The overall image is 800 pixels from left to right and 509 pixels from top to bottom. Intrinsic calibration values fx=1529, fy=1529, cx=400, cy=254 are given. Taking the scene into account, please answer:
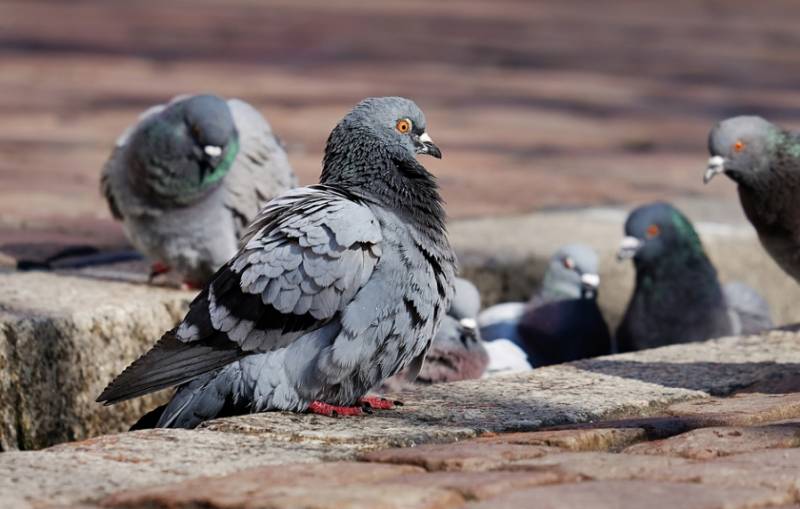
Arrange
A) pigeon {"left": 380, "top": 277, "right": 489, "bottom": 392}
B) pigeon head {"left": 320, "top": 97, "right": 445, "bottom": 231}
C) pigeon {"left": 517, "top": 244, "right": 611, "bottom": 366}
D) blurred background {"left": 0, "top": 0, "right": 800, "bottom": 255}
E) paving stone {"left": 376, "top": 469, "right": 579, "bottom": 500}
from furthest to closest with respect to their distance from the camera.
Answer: blurred background {"left": 0, "top": 0, "right": 800, "bottom": 255}, pigeon {"left": 517, "top": 244, "right": 611, "bottom": 366}, pigeon {"left": 380, "top": 277, "right": 489, "bottom": 392}, pigeon head {"left": 320, "top": 97, "right": 445, "bottom": 231}, paving stone {"left": 376, "top": 469, "right": 579, "bottom": 500}

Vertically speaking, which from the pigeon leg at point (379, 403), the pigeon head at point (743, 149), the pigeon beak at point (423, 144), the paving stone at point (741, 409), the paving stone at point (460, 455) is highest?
the pigeon beak at point (423, 144)

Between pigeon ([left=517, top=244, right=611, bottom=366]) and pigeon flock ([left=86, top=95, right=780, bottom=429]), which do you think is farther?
pigeon ([left=517, top=244, right=611, bottom=366])

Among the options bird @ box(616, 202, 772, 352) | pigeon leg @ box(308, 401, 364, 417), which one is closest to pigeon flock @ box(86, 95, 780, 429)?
pigeon leg @ box(308, 401, 364, 417)

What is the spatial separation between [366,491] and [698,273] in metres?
3.56

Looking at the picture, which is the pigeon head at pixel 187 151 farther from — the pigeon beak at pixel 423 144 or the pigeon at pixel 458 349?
the pigeon beak at pixel 423 144

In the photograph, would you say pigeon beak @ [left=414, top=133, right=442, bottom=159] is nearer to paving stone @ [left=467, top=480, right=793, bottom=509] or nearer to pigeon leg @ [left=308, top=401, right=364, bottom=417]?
pigeon leg @ [left=308, top=401, right=364, bottom=417]

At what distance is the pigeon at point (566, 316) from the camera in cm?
596

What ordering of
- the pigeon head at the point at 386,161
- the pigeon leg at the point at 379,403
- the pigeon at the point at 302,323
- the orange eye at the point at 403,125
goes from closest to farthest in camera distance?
the pigeon at the point at 302,323 → the pigeon leg at the point at 379,403 → the pigeon head at the point at 386,161 → the orange eye at the point at 403,125

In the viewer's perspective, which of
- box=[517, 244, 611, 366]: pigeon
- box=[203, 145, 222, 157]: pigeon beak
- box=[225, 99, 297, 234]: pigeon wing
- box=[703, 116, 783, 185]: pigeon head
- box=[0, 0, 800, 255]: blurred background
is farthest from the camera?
box=[0, 0, 800, 255]: blurred background

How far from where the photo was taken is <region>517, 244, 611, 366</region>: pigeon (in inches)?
235

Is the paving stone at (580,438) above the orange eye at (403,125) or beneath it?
beneath

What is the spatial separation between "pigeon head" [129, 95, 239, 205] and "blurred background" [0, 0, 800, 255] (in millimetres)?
856

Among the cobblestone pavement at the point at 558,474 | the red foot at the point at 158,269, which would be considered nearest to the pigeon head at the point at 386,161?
the cobblestone pavement at the point at 558,474

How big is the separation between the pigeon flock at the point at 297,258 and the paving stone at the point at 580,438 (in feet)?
1.68
